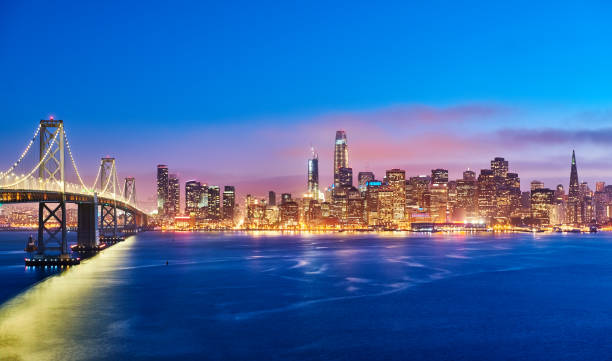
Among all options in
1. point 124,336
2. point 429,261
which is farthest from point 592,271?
point 124,336

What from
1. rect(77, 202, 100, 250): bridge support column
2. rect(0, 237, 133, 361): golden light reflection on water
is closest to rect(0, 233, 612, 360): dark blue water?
rect(0, 237, 133, 361): golden light reflection on water

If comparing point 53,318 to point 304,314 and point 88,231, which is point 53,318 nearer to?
point 304,314

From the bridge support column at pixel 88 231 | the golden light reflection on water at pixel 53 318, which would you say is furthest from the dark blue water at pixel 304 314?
the bridge support column at pixel 88 231

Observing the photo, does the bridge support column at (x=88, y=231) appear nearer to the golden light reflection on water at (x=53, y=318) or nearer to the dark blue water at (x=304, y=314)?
the dark blue water at (x=304, y=314)

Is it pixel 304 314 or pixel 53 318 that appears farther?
pixel 304 314

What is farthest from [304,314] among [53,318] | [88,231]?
[88,231]

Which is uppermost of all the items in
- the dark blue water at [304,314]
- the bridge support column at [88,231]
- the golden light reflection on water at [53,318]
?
the bridge support column at [88,231]
